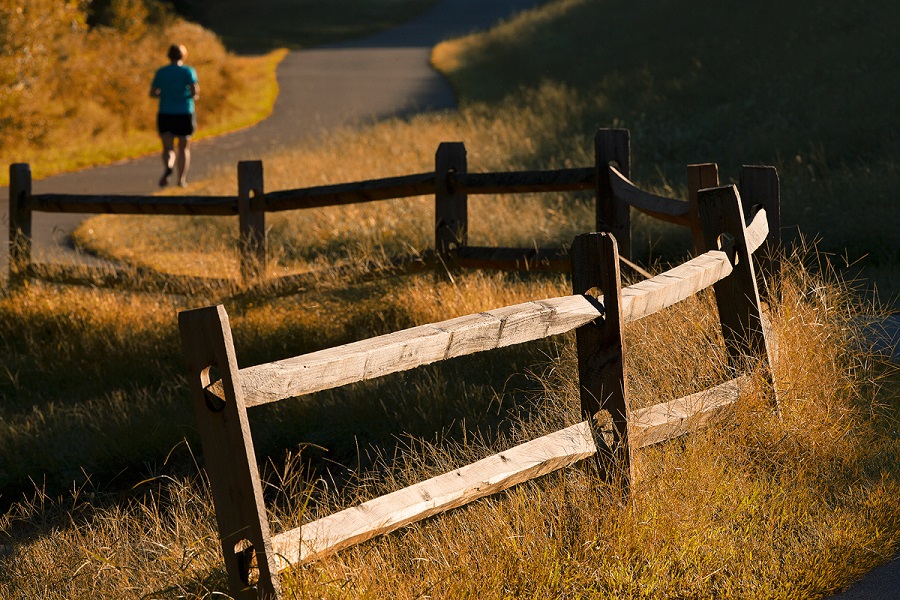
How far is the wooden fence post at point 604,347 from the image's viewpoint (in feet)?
12.2

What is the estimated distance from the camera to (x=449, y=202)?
7.25 m

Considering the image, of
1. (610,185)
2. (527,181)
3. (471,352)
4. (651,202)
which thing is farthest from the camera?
(527,181)

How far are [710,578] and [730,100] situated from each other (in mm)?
14830

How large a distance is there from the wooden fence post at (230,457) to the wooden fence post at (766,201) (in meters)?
3.41

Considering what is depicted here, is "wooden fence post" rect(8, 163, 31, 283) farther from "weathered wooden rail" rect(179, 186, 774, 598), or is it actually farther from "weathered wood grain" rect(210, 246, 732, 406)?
"weathered wood grain" rect(210, 246, 732, 406)

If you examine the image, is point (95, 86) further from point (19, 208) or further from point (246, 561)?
point (246, 561)

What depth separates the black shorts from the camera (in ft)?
50.2

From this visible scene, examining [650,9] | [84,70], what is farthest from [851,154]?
[650,9]

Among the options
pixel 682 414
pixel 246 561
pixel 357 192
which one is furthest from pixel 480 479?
pixel 357 192

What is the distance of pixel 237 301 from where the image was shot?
7840 millimetres

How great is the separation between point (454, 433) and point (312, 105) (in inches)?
839

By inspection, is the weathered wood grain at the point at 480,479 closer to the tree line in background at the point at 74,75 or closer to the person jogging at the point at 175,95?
the person jogging at the point at 175,95

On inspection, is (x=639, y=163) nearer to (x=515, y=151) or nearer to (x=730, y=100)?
(x=515, y=151)

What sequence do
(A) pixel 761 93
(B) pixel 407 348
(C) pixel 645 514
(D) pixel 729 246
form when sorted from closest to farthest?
(B) pixel 407 348 < (C) pixel 645 514 < (D) pixel 729 246 < (A) pixel 761 93
